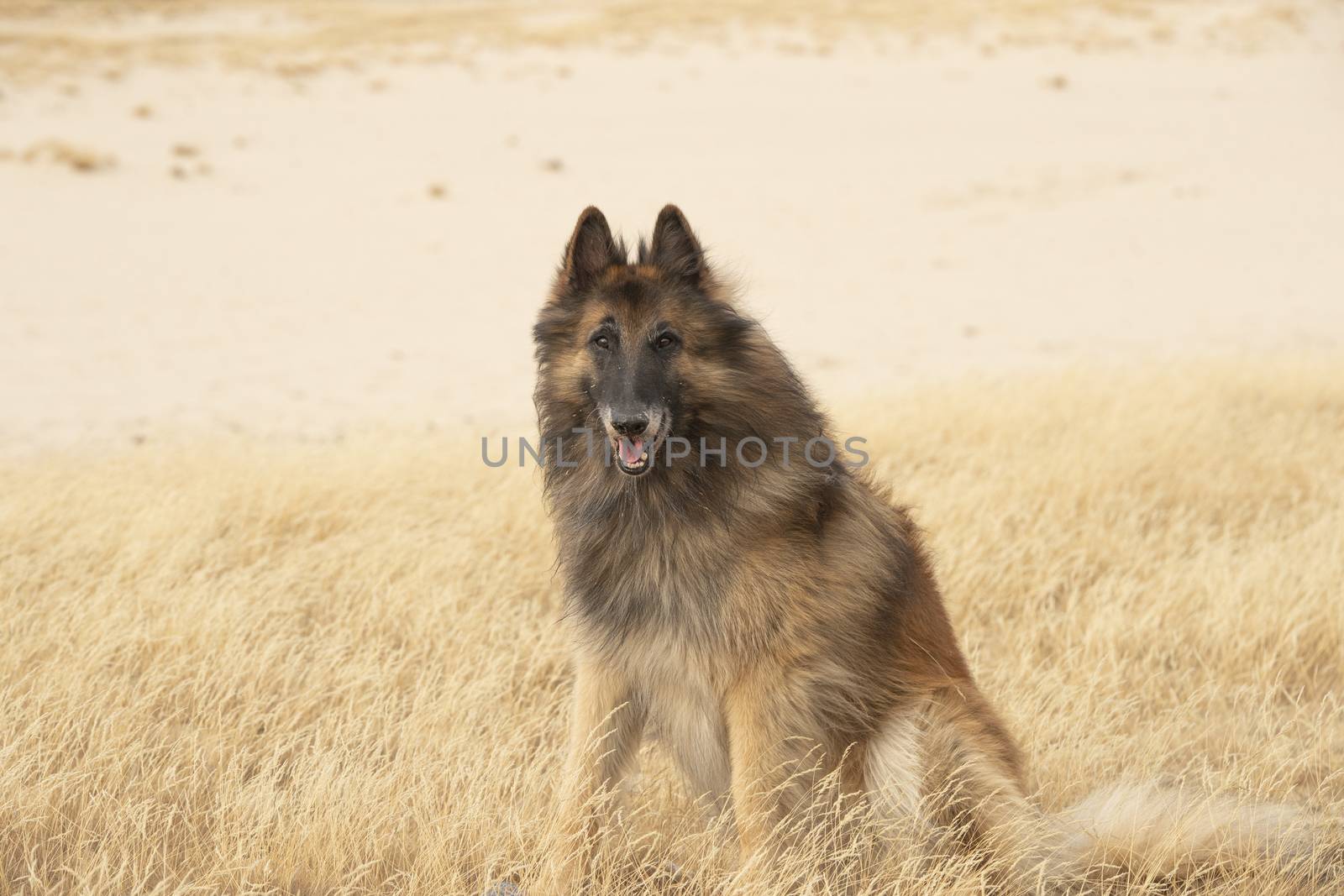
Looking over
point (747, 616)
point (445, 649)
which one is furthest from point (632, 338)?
point (445, 649)

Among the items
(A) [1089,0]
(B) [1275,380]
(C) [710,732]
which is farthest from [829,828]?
(A) [1089,0]

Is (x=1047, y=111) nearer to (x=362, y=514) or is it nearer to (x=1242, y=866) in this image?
(x=362, y=514)

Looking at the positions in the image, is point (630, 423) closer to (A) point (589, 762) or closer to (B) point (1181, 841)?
(A) point (589, 762)

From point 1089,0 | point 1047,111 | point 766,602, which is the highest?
point 1089,0

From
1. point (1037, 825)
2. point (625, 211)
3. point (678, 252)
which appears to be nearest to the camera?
point (1037, 825)

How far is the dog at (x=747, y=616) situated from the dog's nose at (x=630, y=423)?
1 centimetres

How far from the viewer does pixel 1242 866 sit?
349 centimetres

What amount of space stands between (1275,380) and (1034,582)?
252 inches

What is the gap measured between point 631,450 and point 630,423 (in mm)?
109

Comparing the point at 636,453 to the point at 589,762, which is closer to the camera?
the point at 636,453

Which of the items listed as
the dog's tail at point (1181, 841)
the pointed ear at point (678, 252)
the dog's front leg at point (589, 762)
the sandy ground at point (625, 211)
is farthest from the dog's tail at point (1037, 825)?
the sandy ground at point (625, 211)

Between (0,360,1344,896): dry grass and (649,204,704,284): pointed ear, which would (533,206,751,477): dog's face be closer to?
(649,204,704,284): pointed ear

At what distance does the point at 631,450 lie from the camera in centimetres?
359

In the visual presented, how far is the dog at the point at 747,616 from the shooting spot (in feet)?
11.5
